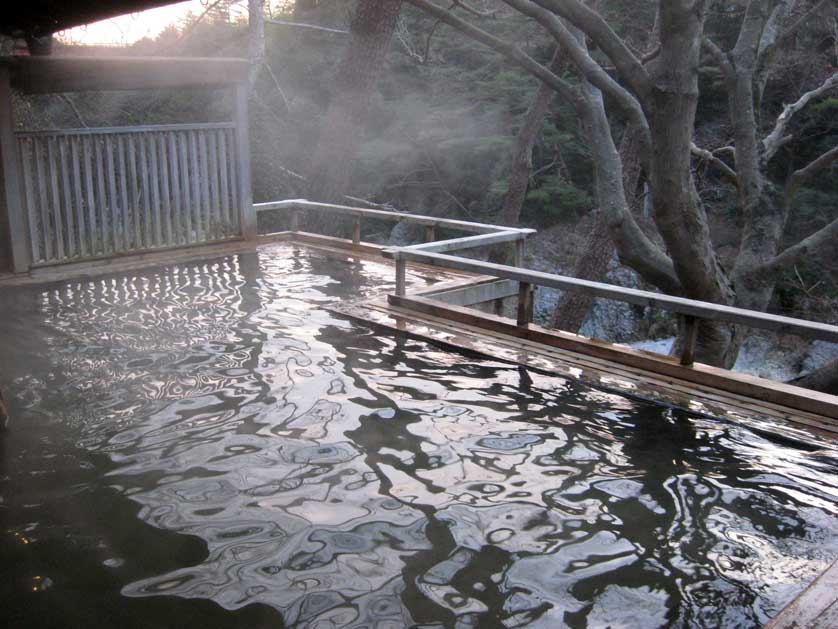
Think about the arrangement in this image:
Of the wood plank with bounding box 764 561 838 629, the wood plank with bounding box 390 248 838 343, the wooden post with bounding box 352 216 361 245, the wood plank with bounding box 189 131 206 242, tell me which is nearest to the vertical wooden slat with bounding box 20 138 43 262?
the wood plank with bounding box 189 131 206 242

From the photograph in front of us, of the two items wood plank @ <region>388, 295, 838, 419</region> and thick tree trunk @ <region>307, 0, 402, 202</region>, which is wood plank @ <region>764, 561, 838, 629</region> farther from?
thick tree trunk @ <region>307, 0, 402, 202</region>

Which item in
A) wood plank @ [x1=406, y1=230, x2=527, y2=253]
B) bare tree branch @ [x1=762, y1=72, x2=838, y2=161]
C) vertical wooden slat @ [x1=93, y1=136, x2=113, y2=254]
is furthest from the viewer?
bare tree branch @ [x1=762, y1=72, x2=838, y2=161]

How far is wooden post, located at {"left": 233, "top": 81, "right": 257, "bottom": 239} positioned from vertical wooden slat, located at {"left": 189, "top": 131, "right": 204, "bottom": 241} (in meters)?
0.50

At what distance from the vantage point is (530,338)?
5.98m

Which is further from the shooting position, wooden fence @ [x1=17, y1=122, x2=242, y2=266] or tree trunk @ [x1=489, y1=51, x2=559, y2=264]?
tree trunk @ [x1=489, y1=51, x2=559, y2=264]

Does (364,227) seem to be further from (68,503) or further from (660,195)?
(68,503)

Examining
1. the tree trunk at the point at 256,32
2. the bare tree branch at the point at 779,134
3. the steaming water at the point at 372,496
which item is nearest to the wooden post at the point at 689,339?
the steaming water at the point at 372,496

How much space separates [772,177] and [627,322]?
171 inches

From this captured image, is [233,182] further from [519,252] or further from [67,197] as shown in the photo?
[519,252]

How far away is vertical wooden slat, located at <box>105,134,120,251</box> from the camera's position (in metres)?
8.36

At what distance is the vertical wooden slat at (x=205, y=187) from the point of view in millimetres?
9055

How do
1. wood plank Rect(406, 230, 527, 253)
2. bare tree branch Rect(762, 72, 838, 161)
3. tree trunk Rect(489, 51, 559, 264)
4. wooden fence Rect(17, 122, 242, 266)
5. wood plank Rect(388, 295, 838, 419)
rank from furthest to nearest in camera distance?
tree trunk Rect(489, 51, 559, 264), bare tree branch Rect(762, 72, 838, 161), wooden fence Rect(17, 122, 242, 266), wood plank Rect(406, 230, 527, 253), wood plank Rect(388, 295, 838, 419)

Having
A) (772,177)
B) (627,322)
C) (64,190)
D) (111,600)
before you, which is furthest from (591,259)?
(111,600)

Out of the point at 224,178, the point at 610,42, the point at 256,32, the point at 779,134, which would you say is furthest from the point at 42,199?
the point at 256,32
